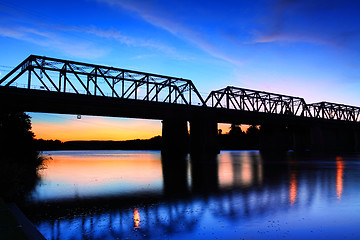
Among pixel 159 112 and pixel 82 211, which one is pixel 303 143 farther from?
pixel 82 211

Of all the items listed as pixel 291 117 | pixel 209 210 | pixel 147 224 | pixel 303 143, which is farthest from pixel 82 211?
pixel 303 143

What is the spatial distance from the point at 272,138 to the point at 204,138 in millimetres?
57884

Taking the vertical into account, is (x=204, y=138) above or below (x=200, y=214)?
above

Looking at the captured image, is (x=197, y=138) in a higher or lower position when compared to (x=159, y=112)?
lower

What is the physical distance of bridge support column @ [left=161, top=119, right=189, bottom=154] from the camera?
85812 millimetres

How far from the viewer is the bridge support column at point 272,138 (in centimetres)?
12275

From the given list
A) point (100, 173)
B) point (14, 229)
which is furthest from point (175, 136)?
point (14, 229)

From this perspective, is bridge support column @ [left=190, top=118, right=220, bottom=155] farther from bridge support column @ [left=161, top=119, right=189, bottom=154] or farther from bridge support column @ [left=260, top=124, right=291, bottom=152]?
bridge support column @ [left=260, top=124, right=291, bottom=152]

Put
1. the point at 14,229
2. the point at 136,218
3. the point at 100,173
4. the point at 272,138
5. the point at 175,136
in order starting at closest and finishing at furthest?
1. the point at 14,229
2. the point at 136,218
3. the point at 100,173
4. the point at 175,136
5. the point at 272,138

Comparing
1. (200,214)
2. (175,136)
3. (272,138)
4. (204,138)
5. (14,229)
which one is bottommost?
(200,214)

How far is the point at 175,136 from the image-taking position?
284ft

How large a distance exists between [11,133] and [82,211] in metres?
31.5

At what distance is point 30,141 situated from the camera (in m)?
38.5

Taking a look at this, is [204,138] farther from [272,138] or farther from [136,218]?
[136,218]
